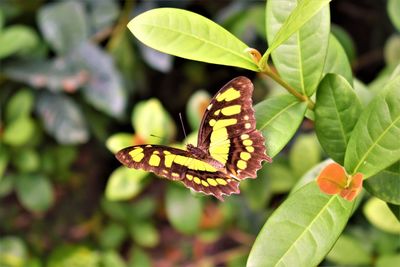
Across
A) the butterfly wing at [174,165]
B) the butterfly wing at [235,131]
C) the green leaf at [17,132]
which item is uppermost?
the butterfly wing at [235,131]

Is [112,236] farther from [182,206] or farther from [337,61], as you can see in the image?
[337,61]

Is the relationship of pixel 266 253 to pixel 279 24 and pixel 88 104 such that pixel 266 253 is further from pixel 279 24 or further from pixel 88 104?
pixel 88 104

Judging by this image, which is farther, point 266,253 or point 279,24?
point 279,24

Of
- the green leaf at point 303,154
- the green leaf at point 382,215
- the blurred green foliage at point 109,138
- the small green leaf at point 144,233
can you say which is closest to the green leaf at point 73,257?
the blurred green foliage at point 109,138

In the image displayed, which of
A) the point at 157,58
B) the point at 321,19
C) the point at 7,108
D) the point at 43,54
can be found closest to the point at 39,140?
the point at 7,108

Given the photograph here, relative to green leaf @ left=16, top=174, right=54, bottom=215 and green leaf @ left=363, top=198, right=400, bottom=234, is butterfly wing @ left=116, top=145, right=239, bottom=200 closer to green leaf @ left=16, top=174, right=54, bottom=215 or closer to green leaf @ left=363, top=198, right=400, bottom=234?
green leaf @ left=363, top=198, right=400, bottom=234

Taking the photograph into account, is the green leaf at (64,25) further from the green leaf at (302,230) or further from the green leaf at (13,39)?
the green leaf at (302,230)
